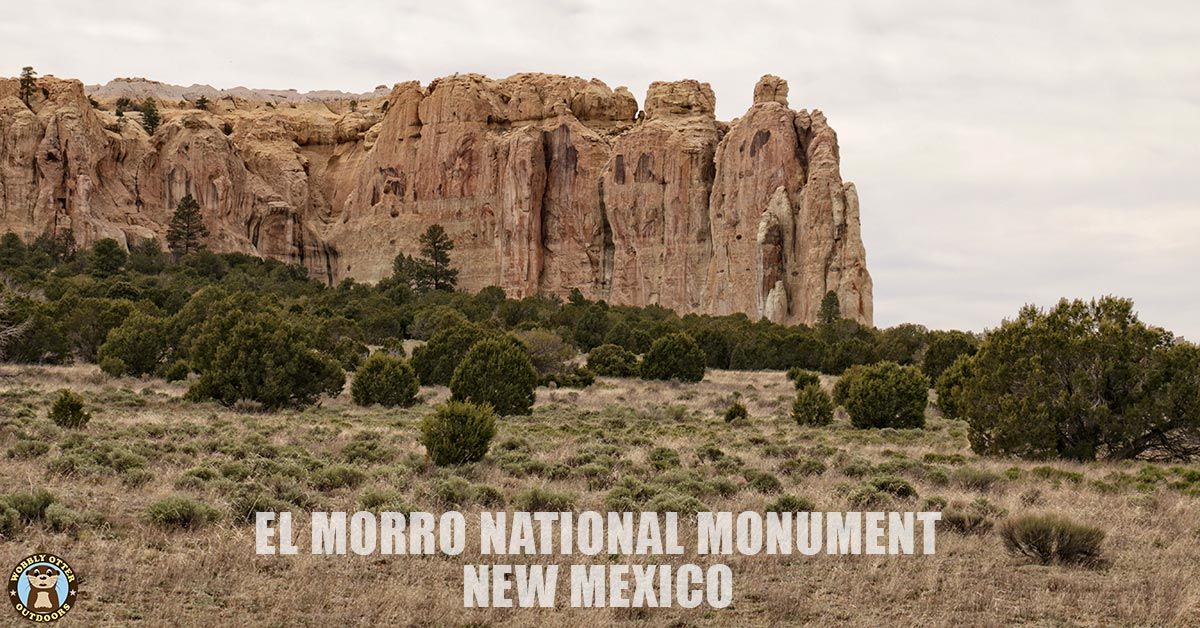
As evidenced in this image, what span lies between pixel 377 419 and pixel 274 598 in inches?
696

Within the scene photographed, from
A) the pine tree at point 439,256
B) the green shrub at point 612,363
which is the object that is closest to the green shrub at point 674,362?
the green shrub at point 612,363

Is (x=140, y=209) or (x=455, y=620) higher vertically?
(x=140, y=209)

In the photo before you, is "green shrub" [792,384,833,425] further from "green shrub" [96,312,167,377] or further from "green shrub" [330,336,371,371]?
"green shrub" [96,312,167,377]

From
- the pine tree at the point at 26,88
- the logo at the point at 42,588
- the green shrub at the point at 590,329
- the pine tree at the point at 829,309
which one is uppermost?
the pine tree at the point at 26,88

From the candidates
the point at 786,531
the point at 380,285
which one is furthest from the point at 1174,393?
the point at 380,285

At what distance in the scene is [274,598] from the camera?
946cm

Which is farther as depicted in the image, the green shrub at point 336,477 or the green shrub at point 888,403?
the green shrub at point 888,403

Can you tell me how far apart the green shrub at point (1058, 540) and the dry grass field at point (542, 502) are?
0.22 metres

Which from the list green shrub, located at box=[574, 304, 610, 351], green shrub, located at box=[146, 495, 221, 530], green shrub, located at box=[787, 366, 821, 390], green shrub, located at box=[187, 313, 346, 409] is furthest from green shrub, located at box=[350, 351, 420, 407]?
green shrub, located at box=[574, 304, 610, 351]

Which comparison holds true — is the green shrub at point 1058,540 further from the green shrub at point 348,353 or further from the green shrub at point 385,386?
the green shrub at point 348,353

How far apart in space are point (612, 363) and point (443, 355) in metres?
10.2

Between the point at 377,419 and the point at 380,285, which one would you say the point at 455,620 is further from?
the point at 380,285

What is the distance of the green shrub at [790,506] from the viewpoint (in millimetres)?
13875

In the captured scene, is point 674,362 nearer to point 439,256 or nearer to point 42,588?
point 42,588
